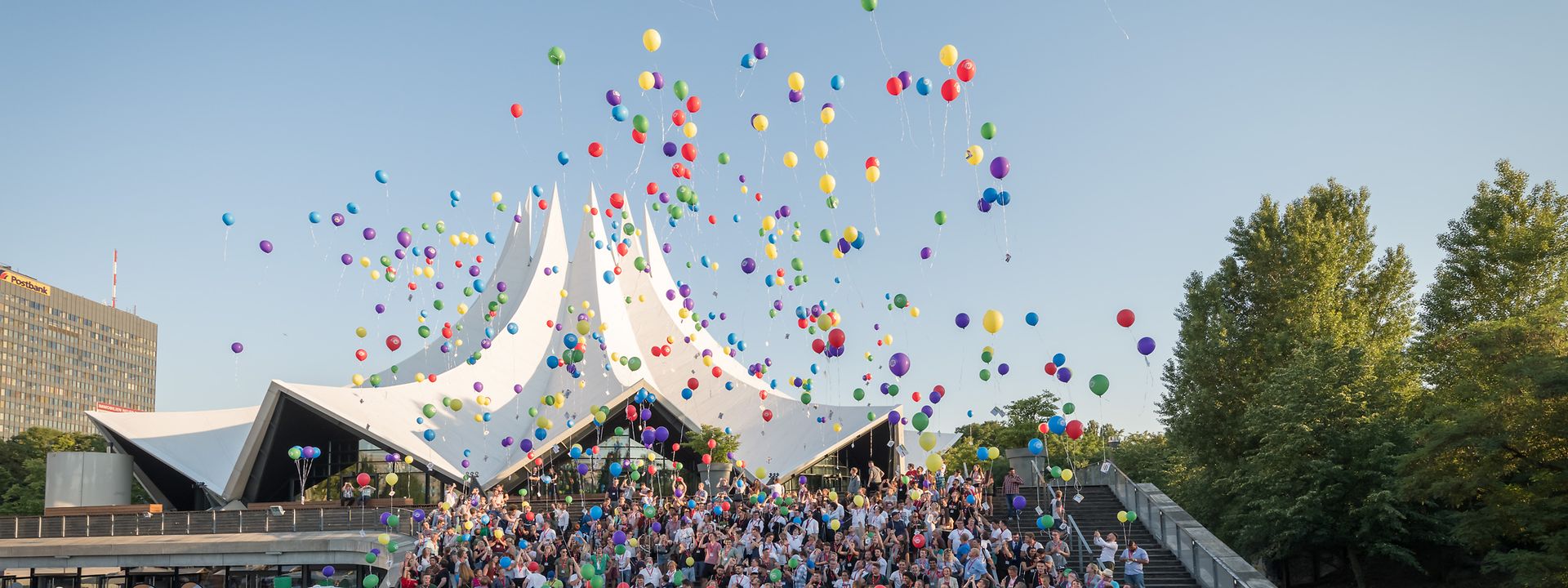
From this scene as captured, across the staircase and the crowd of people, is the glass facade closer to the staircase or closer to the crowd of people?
the crowd of people

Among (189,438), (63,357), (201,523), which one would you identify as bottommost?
(201,523)

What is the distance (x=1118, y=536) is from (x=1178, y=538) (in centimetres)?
167

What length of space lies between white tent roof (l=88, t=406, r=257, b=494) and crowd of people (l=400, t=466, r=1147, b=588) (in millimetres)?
12307

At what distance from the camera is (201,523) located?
2277cm

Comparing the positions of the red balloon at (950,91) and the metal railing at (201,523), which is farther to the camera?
the metal railing at (201,523)

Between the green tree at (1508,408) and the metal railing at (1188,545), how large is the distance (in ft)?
14.0

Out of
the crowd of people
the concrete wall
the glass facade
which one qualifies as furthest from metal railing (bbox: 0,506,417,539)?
the glass facade

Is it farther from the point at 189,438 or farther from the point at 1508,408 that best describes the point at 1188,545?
the point at 189,438

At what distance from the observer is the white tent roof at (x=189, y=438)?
2988 centimetres

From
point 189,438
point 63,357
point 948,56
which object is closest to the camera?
point 948,56

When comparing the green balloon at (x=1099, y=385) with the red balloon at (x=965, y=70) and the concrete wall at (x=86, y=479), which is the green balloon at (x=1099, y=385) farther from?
the concrete wall at (x=86, y=479)

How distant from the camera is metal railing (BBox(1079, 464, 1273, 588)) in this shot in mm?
14609

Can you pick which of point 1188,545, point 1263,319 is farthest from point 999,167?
point 1263,319

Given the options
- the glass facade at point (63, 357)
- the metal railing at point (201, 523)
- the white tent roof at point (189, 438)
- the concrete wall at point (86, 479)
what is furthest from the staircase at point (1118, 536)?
the glass facade at point (63, 357)
